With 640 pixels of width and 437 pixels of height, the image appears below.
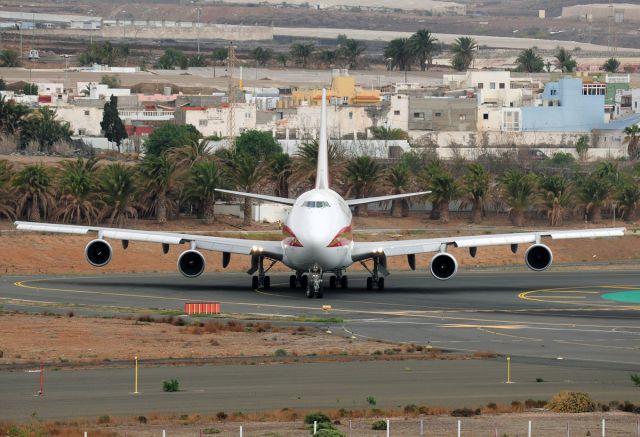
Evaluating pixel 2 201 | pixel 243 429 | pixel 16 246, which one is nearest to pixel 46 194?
pixel 2 201

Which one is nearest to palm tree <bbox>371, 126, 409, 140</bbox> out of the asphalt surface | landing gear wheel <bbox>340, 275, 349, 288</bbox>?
the asphalt surface

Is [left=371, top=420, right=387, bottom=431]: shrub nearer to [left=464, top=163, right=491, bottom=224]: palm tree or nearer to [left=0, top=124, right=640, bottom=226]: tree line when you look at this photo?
[left=0, top=124, right=640, bottom=226]: tree line

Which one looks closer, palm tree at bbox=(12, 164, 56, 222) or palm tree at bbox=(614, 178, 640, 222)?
palm tree at bbox=(12, 164, 56, 222)

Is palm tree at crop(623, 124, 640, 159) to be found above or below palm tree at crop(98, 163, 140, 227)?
above

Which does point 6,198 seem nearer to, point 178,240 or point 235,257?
point 235,257

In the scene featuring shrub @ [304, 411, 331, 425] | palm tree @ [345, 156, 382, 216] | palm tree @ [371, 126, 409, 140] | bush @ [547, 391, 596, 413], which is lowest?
shrub @ [304, 411, 331, 425]

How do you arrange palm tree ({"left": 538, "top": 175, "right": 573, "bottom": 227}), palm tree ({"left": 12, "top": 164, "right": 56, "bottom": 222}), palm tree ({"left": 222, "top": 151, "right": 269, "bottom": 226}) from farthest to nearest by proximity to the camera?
palm tree ({"left": 538, "top": 175, "right": 573, "bottom": 227})
palm tree ({"left": 222, "top": 151, "right": 269, "bottom": 226})
palm tree ({"left": 12, "top": 164, "right": 56, "bottom": 222})

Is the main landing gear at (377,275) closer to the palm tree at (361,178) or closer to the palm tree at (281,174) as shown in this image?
the palm tree at (361,178)

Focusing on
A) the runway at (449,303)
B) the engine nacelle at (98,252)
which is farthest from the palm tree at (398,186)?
the engine nacelle at (98,252)
